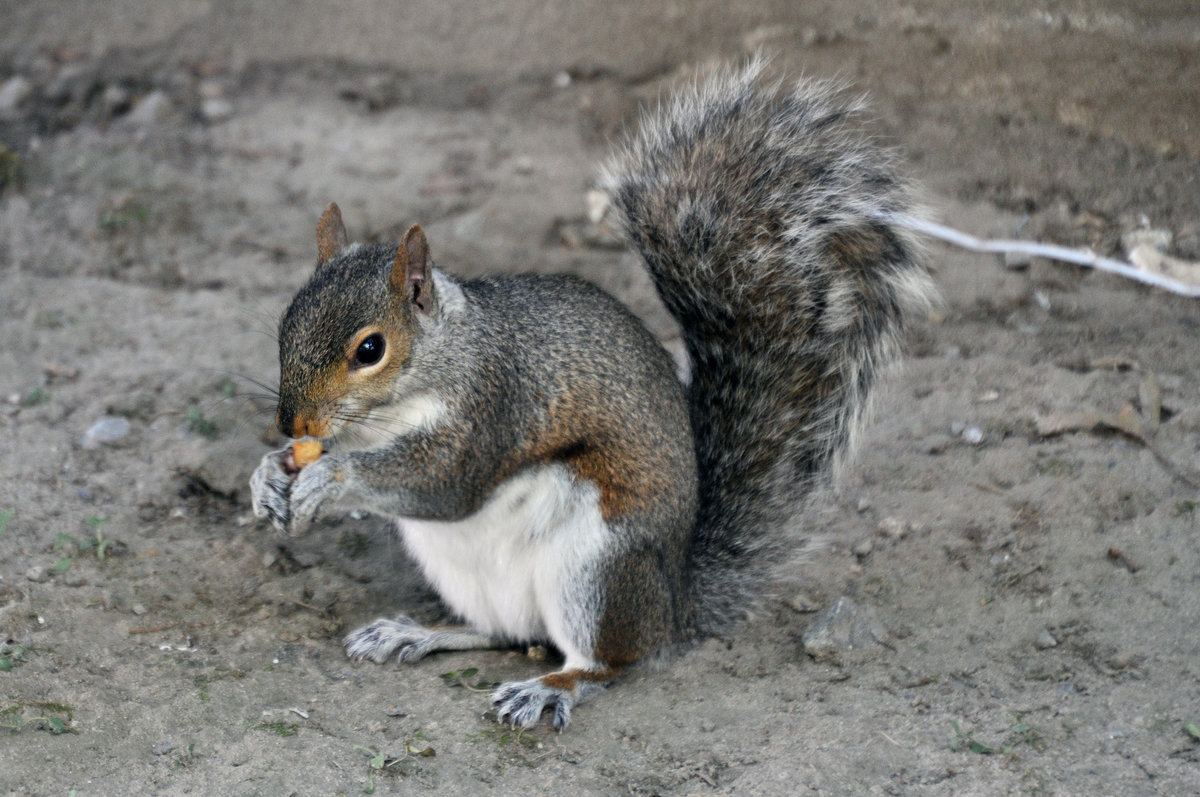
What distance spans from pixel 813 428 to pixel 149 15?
3517mm

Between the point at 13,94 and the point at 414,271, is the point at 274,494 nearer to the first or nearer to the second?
the point at 414,271

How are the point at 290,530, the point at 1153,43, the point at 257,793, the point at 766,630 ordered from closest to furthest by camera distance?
1. the point at 257,793
2. the point at 290,530
3. the point at 766,630
4. the point at 1153,43

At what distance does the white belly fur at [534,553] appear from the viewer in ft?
7.33

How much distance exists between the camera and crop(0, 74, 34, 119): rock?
4273 millimetres

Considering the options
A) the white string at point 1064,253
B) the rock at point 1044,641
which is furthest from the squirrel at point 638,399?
the white string at point 1064,253

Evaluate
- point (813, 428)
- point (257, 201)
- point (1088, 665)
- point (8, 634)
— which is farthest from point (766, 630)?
point (257, 201)

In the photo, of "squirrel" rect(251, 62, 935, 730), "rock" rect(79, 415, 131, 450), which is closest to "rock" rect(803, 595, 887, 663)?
"squirrel" rect(251, 62, 935, 730)

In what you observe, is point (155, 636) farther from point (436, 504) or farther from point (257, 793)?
point (436, 504)

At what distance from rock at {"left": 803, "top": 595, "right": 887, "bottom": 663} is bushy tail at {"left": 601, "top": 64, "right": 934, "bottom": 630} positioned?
0.59 feet

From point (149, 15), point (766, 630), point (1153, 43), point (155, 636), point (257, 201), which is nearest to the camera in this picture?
point (155, 636)

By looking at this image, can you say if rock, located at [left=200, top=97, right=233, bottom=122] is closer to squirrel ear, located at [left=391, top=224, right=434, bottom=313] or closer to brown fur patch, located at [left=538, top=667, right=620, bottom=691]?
squirrel ear, located at [left=391, top=224, right=434, bottom=313]

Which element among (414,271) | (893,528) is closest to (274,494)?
(414,271)

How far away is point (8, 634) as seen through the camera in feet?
Result: 7.31

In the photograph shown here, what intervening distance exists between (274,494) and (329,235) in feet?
1.78
